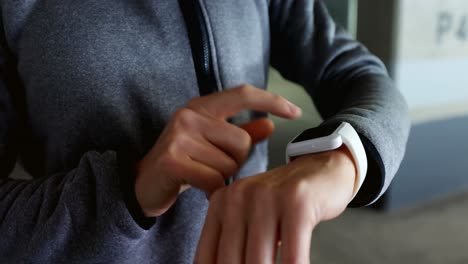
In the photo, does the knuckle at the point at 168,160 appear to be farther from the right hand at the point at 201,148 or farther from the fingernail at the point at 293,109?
the fingernail at the point at 293,109

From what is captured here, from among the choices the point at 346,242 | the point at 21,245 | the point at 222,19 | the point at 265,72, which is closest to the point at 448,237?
the point at 346,242

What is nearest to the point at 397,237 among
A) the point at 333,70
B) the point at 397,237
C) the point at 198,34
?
the point at 397,237


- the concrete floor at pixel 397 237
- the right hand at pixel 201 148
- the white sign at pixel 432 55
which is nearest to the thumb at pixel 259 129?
the right hand at pixel 201 148

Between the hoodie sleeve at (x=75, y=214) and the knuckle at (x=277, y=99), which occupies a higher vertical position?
the knuckle at (x=277, y=99)

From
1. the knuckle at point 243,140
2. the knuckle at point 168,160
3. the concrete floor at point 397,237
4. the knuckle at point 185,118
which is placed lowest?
the concrete floor at point 397,237

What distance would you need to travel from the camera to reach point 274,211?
0.95ft

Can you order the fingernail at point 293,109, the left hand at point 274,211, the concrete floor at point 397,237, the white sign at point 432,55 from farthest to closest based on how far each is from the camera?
the white sign at point 432,55, the concrete floor at point 397,237, the fingernail at point 293,109, the left hand at point 274,211

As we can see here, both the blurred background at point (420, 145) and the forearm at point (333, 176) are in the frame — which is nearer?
the forearm at point (333, 176)

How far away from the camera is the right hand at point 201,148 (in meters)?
0.35

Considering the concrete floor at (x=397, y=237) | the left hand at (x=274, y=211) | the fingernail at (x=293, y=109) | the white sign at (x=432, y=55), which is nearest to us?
the left hand at (x=274, y=211)

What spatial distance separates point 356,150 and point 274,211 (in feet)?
0.27

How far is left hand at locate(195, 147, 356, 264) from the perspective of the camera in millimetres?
279

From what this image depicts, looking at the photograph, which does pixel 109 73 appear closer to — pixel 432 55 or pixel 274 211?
pixel 274 211

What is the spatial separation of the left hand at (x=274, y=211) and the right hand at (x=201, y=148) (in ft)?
0.16
